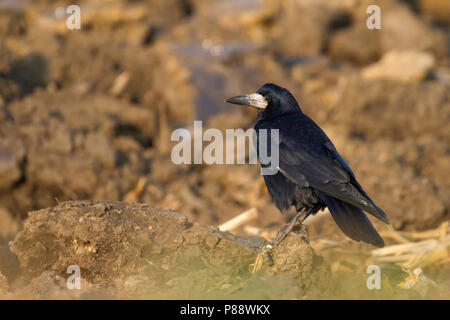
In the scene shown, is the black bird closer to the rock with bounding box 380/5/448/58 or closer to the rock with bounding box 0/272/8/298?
the rock with bounding box 0/272/8/298

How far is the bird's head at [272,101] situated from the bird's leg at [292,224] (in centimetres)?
86

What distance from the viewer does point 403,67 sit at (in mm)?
9578

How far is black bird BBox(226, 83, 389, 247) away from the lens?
4426 mm

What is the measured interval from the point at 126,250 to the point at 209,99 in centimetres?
484

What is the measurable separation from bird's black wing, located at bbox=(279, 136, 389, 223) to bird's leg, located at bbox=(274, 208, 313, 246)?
0.28m

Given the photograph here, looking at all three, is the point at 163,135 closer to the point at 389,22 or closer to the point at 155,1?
the point at 155,1

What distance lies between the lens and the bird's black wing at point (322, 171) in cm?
445

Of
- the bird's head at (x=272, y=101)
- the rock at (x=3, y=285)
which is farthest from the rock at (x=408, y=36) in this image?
the rock at (x=3, y=285)

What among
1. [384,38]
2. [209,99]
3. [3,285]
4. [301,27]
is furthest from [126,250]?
[384,38]

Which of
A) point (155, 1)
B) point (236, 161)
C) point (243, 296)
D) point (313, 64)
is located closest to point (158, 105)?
point (236, 161)

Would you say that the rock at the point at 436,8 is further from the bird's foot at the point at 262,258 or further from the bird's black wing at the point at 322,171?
the bird's foot at the point at 262,258

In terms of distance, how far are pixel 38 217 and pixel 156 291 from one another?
0.94 m

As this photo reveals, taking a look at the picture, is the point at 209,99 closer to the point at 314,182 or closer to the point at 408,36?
the point at 408,36

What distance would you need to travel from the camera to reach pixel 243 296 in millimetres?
3836
